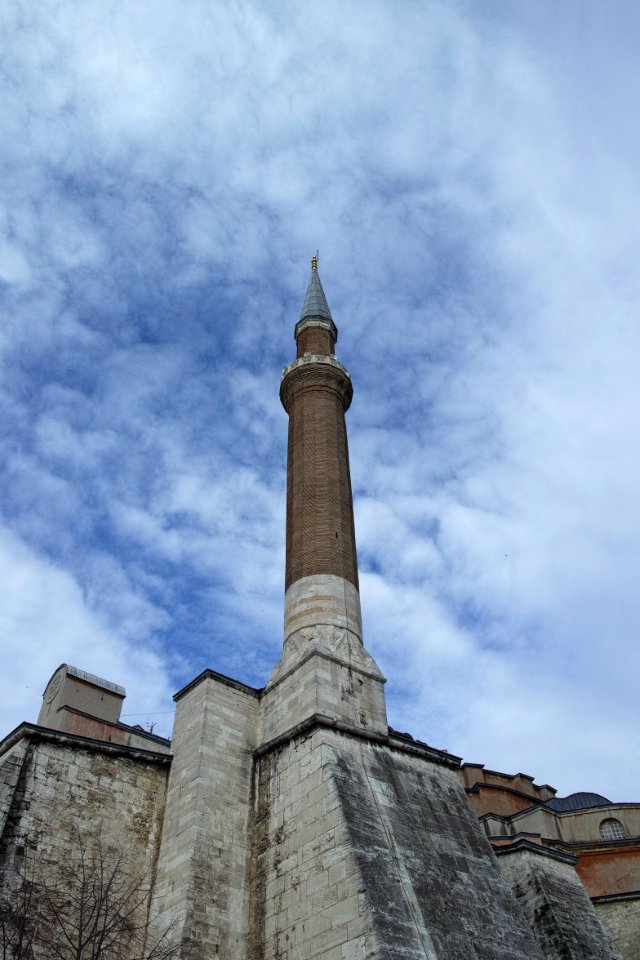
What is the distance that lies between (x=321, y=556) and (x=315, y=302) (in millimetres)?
8914

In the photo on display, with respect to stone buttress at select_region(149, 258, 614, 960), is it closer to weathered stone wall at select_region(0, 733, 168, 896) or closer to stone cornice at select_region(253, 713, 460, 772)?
stone cornice at select_region(253, 713, 460, 772)

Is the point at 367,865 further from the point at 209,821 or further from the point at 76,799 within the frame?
the point at 76,799

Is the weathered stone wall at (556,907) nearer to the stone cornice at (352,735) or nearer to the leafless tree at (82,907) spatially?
the stone cornice at (352,735)

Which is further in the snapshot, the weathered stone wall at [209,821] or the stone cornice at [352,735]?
the stone cornice at [352,735]

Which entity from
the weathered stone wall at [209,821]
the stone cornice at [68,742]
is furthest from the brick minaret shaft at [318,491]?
the stone cornice at [68,742]

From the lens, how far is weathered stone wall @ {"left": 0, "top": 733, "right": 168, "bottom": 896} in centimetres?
1052

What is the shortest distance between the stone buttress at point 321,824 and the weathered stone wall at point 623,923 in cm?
367

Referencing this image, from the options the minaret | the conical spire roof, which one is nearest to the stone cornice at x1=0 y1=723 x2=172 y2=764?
the minaret

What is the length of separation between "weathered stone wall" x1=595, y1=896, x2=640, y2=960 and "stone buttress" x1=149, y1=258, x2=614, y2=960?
3665mm

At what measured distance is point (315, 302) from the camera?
21.3 metres

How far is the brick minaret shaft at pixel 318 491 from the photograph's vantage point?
14312 millimetres

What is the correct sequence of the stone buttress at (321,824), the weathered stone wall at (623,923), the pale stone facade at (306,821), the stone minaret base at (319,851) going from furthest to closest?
the weathered stone wall at (623,923) < the pale stone facade at (306,821) < the stone buttress at (321,824) < the stone minaret base at (319,851)

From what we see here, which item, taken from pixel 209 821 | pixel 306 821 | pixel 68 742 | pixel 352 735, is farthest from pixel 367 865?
pixel 68 742

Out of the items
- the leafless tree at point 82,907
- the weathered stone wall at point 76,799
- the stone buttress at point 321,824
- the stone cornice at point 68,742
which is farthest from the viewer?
the stone cornice at point 68,742
